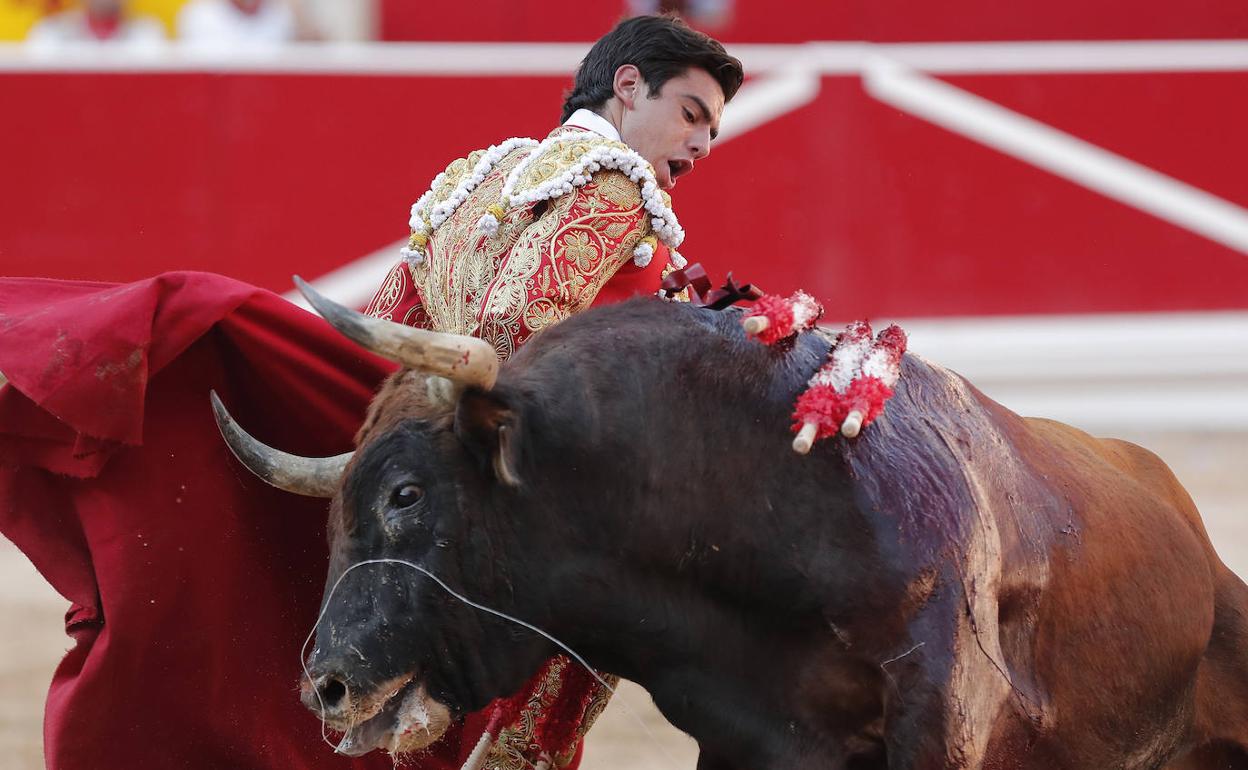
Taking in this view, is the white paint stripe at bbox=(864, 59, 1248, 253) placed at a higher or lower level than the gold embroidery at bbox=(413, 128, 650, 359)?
lower

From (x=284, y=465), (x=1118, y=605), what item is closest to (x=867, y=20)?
(x=1118, y=605)

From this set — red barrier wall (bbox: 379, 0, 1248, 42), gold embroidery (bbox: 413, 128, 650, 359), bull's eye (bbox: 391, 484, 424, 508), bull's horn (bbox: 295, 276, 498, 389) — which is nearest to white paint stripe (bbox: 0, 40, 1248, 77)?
red barrier wall (bbox: 379, 0, 1248, 42)

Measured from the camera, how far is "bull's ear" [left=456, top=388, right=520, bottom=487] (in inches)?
101

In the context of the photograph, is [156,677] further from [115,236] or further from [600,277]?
[115,236]

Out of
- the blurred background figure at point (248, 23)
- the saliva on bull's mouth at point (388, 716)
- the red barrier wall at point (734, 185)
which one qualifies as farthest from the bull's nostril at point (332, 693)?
the blurred background figure at point (248, 23)

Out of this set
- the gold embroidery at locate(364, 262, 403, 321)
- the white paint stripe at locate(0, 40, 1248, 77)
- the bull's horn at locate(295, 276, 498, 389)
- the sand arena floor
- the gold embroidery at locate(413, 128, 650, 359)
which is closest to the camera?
the bull's horn at locate(295, 276, 498, 389)

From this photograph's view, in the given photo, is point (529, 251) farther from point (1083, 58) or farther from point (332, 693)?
point (1083, 58)

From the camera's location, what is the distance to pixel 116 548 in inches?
124

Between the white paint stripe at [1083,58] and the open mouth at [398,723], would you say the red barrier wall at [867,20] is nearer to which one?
the white paint stripe at [1083,58]

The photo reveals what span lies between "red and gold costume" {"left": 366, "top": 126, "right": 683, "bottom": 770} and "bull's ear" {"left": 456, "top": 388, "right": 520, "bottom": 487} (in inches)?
13.4

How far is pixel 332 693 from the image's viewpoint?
265 centimetres

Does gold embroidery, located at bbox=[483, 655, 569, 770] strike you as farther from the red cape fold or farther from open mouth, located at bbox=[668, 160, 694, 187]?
open mouth, located at bbox=[668, 160, 694, 187]

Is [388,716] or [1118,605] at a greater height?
[1118,605]

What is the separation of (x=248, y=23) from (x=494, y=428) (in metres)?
6.11
